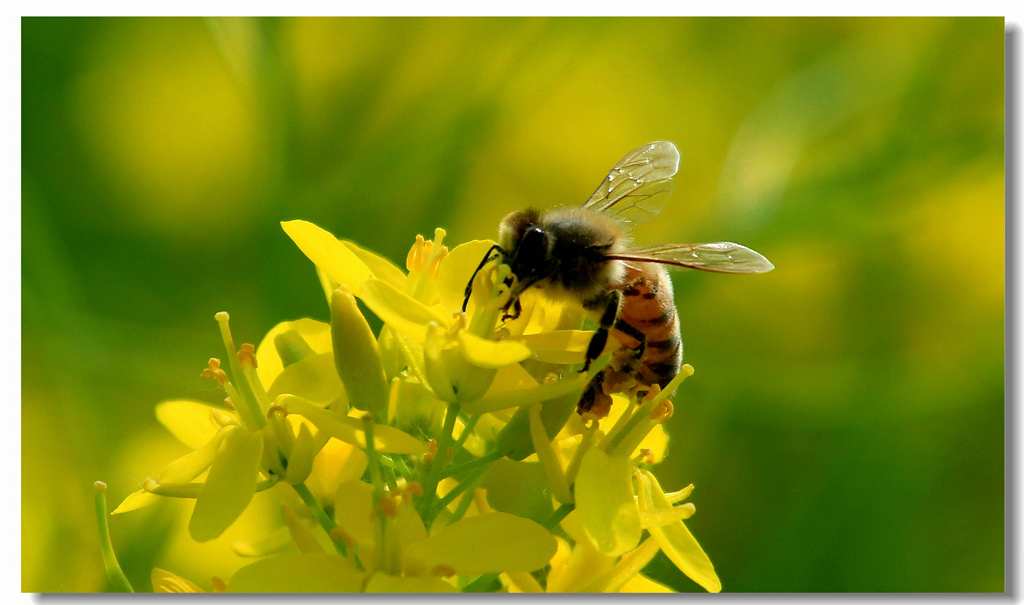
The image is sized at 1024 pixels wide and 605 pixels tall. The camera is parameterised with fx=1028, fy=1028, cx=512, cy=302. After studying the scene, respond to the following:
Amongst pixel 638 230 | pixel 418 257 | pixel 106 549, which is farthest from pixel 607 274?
pixel 638 230

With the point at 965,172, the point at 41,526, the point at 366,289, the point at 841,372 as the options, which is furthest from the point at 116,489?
the point at 965,172

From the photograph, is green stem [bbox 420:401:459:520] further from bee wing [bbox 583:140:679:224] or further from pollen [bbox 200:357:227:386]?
bee wing [bbox 583:140:679:224]

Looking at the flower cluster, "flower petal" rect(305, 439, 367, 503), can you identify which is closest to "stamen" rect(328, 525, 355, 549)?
the flower cluster

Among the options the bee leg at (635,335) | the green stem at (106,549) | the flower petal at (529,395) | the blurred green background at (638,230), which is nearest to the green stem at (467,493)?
the flower petal at (529,395)

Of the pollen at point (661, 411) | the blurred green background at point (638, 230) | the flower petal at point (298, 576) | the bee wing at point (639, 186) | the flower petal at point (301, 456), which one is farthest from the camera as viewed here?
the blurred green background at point (638, 230)

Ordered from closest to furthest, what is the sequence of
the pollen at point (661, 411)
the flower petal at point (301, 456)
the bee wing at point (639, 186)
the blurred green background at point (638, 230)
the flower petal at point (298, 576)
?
the flower petal at point (298, 576) < the flower petal at point (301, 456) < the pollen at point (661, 411) < the bee wing at point (639, 186) < the blurred green background at point (638, 230)

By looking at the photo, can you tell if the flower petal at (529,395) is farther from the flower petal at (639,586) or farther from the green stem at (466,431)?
the flower petal at (639,586)

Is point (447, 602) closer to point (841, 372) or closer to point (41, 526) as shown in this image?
point (41, 526)
